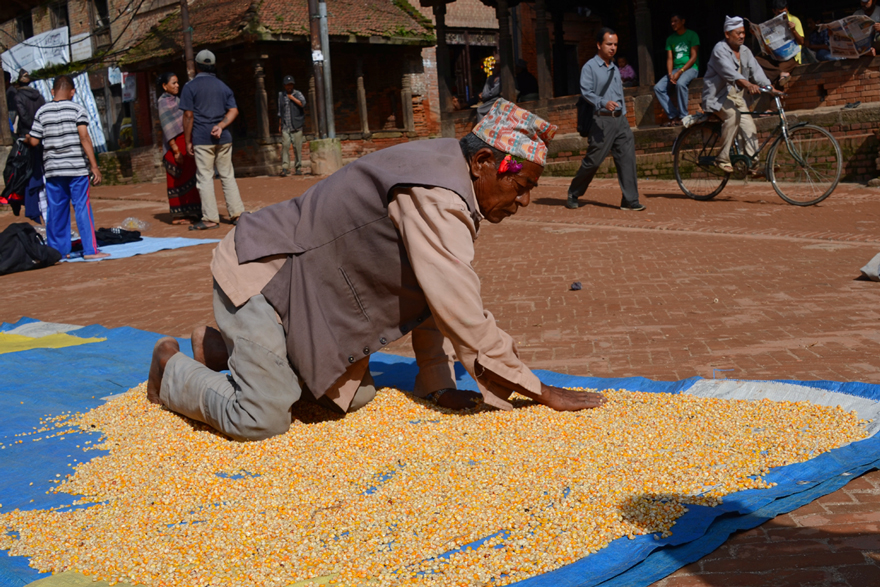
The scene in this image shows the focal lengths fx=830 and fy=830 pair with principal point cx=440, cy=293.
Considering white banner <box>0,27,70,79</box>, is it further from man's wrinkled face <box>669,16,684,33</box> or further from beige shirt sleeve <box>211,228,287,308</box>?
beige shirt sleeve <box>211,228,287,308</box>

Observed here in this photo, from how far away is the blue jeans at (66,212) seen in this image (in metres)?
8.92

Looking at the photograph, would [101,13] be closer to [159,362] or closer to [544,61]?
[544,61]

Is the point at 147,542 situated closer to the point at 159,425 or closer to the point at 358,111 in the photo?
the point at 159,425

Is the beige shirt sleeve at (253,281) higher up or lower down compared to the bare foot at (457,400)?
higher up

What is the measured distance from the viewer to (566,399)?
3330 millimetres

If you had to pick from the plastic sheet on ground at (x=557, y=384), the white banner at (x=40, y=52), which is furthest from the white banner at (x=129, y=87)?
the plastic sheet on ground at (x=557, y=384)

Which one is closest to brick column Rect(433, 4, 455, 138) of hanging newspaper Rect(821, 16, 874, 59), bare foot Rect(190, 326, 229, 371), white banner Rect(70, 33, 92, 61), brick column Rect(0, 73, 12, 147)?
hanging newspaper Rect(821, 16, 874, 59)

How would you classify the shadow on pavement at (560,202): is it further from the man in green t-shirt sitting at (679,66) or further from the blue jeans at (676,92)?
the blue jeans at (676,92)

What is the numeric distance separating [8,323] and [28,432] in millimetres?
3042

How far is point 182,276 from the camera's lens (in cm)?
789

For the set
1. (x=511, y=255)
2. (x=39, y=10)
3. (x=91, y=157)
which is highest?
(x=39, y=10)

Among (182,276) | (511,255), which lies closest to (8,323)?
(182,276)

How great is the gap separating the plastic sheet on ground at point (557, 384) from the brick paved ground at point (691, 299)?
65 mm

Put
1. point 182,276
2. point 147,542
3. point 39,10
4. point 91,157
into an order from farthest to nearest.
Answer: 1. point 39,10
2. point 91,157
3. point 182,276
4. point 147,542
